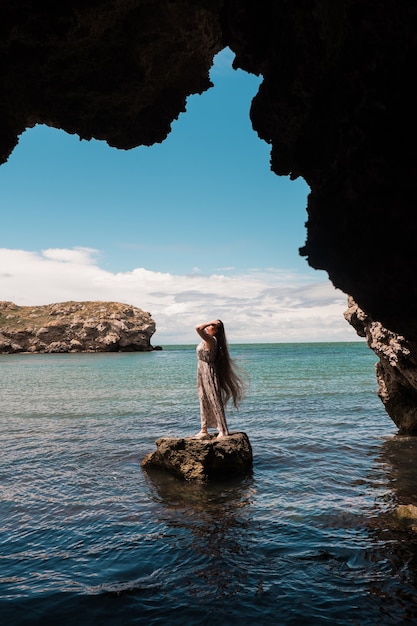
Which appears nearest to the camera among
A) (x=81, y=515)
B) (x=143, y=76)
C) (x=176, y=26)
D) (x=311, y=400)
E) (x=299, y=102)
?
(x=299, y=102)

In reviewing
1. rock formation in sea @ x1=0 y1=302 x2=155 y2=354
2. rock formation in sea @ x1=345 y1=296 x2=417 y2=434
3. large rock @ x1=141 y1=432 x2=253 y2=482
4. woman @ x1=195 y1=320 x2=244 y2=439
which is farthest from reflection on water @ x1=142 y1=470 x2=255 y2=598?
rock formation in sea @ x1=0 y1=302 x2=155 y2=354

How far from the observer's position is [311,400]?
21.9 metres

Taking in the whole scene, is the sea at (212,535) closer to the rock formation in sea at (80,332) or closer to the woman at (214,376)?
the woman at (214,376)

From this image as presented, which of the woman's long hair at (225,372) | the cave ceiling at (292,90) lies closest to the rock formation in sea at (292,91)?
the cave ceiling at (292,90)

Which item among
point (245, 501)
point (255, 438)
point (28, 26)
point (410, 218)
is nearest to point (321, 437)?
point (255, 438)

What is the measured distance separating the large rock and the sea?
0.90 ft

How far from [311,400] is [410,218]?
18543mm

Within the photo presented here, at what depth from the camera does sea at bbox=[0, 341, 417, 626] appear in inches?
184

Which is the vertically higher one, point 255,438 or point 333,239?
point 333,239

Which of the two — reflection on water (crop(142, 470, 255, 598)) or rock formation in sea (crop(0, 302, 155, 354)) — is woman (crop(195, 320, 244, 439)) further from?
rock formation in sea (crop(0, 302, 155, 354))

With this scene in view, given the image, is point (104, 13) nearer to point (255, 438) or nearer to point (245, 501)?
point (245, 501)

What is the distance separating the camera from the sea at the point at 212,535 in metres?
4.68

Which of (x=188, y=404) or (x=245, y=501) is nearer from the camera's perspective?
(x=245, y=501)

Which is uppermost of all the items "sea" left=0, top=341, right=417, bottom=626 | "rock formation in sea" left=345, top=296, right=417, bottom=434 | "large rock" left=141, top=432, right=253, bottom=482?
"rock formation in sea" left=345, top=296, right=417, bottom=434
